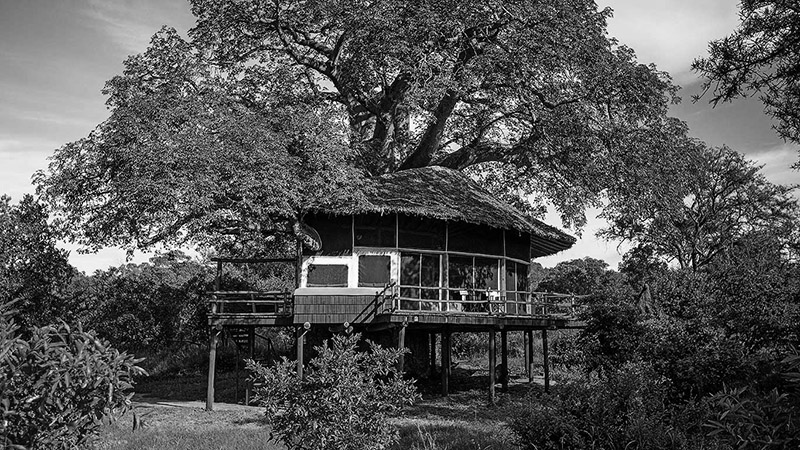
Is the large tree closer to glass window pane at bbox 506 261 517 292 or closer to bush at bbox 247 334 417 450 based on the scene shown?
glass window pane at bbox 506 261 517 292

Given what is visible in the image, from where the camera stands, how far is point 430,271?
22.8 meters

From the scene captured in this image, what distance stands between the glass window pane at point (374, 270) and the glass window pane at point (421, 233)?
2.81ft

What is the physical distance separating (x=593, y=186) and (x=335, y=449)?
62.7ft

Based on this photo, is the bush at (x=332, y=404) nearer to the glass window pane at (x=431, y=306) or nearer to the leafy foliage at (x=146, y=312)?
the glass window pane at (x=431, y=306)

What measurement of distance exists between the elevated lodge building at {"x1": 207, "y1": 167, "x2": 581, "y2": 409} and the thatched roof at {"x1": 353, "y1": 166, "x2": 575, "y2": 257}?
0.05 m

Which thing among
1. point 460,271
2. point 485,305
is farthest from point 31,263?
point 485,305

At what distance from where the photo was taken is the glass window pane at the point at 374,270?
72.2ft

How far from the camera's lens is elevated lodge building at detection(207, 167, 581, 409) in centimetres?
2073

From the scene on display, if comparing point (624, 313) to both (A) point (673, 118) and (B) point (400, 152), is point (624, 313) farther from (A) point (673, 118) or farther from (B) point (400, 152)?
(B) point (400, 152)

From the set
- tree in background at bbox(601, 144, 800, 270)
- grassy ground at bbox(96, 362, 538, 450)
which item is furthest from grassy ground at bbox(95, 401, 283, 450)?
tree in background at bbox(601, 144, 800, 270)

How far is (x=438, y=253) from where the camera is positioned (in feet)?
74.8

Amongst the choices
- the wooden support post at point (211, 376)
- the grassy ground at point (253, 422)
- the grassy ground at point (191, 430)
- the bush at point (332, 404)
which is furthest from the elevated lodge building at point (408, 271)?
the bush at point (332, 404)

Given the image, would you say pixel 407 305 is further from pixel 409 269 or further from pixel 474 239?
pixel 474 239

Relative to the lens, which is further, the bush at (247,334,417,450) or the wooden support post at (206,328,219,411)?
the wooden support post at (206,328,219,411)
